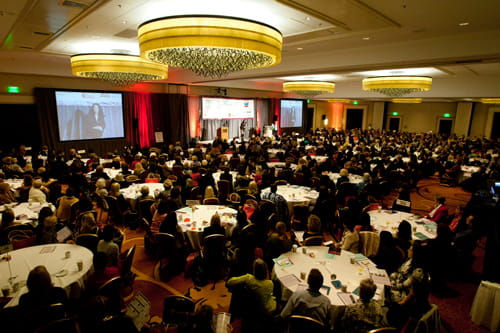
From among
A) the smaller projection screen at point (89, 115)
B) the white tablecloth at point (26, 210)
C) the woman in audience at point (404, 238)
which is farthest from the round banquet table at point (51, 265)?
the smaller projection screen at point (89, 115)

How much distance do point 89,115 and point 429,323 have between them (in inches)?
625

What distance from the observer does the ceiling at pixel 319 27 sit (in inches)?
196

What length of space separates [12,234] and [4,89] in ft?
34.3

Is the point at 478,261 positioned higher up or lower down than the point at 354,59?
lower down

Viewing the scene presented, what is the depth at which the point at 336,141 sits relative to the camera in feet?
67.9

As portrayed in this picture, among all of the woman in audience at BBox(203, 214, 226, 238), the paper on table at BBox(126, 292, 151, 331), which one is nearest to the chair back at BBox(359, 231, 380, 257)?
the woman in audience at BBox(203, 214, 226, 238)

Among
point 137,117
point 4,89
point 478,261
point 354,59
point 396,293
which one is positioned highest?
point 354,59

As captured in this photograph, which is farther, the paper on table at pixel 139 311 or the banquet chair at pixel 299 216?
the banquet chair at pixel 299 216

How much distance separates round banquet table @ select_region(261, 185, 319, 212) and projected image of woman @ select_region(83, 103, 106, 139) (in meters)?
11.0

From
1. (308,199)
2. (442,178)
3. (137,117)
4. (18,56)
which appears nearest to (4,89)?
(18,56)

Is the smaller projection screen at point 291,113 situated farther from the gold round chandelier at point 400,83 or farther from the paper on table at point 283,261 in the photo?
the paper on table at point 283,261

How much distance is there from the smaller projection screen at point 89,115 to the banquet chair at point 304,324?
1454 centimetres

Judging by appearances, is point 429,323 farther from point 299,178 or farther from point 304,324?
point 299,178

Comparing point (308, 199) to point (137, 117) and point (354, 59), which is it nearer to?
point (354, 59)
